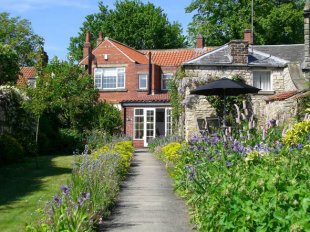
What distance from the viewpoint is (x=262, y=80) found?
2569 cm

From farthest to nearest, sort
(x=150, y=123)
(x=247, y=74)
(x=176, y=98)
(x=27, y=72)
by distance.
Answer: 1. (x=27, y=72)
2. (x=150, y=123)
3. (x=176, y=98)
4. (x=247, y=74)

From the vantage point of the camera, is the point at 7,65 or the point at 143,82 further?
the point at 143,82

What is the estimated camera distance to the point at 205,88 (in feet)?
56.1

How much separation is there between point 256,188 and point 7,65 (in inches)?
817

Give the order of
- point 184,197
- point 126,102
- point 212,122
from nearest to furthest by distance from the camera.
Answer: point 184,197, point 212,122, point 126,102

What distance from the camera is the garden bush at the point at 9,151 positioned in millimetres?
18594

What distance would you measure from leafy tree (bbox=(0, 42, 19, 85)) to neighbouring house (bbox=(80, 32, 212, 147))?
9901mm

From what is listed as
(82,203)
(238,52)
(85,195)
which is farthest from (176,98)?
(82,203)

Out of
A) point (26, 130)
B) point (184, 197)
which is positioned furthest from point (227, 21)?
point (184, 197)

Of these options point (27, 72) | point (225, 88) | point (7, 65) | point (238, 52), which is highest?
point (27, 72)

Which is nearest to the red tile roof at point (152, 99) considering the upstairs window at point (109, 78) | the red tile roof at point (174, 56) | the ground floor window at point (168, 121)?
the ground floor window at point (168, 121)

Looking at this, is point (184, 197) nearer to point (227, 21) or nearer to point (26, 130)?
point (26, 130)

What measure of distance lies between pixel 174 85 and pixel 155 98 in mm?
6121

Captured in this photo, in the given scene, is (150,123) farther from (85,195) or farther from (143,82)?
(85,195)
